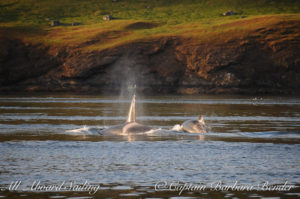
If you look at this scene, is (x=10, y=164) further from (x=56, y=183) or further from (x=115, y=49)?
(x=115, y=49)

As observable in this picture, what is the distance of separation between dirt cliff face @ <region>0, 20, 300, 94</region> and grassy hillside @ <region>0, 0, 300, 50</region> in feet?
14.5

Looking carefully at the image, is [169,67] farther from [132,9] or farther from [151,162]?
[151,162]

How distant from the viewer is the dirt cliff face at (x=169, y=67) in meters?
102

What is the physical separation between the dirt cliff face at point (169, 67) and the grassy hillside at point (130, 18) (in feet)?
14.5

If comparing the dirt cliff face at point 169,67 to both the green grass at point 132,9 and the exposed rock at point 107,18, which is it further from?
the exposed rock at point 107,18

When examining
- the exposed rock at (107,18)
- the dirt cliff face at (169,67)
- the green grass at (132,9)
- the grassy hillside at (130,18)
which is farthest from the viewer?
the green grass at (132,9)

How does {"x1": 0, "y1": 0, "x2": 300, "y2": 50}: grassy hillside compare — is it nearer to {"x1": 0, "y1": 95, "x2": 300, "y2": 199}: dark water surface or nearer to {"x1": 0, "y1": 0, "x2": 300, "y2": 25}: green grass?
{"x1": 0, "y1": 0, "x2": 300, "y2": 25}: green grass

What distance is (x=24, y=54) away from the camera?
375 ft

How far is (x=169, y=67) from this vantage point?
106 metres

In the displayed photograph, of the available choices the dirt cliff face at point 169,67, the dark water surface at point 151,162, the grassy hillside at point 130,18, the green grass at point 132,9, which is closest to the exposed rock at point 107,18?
the grassy hillside at point 130,18

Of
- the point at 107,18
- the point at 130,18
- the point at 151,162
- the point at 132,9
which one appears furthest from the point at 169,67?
the point at 151,162

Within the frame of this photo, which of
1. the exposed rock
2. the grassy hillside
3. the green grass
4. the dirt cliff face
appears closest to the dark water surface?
the dirt cliff face

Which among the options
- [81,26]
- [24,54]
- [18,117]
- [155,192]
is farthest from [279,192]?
[81,26]

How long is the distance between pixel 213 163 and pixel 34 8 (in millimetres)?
161285
